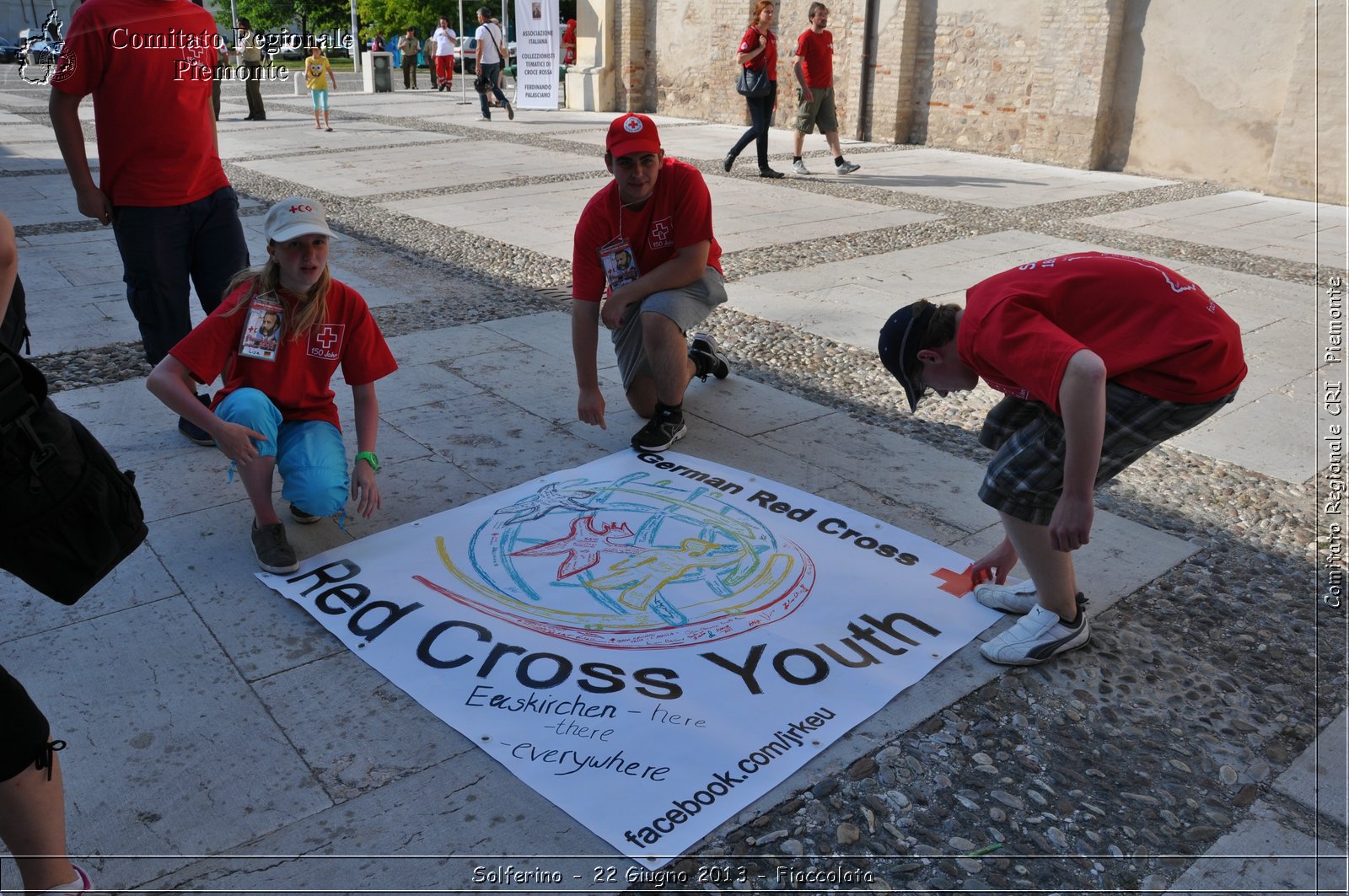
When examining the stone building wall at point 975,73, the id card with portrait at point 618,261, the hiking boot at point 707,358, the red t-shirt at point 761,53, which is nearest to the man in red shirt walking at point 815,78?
the red t-shirt at point 761,53

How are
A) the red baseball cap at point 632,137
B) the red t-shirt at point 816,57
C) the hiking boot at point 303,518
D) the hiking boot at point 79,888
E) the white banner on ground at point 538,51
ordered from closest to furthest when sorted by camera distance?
the hiking boot at point 79,888 < the hiking boot at point 303,518 < the red baseball cap at point 632,137 < the red t-shirt at point 816,57 < the white banner on ground at point 538,51

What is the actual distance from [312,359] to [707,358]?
6.48ft

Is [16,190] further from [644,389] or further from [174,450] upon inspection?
[644,389]

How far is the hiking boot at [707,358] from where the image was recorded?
4.57 metres

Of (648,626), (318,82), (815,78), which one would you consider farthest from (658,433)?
(318,82)

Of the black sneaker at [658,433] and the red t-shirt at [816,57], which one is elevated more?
the red t-shirt at [816,57]

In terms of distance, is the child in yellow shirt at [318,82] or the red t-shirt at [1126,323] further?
the child in yellow shirt at [318,82]

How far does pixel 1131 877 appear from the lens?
1.99m

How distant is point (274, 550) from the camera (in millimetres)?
2936

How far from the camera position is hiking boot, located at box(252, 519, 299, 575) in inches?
115

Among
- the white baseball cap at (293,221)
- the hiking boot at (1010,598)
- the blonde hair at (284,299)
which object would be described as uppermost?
the white baseball cap at (293,221)

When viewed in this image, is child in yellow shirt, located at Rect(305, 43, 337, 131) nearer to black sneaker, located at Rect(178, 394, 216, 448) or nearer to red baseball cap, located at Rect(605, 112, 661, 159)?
black sneaker, located at Rect(178, 394, 216, 448)

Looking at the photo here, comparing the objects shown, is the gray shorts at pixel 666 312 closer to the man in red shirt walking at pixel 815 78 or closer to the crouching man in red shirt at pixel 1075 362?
the crouching man in red shirt at pixel 1075 362

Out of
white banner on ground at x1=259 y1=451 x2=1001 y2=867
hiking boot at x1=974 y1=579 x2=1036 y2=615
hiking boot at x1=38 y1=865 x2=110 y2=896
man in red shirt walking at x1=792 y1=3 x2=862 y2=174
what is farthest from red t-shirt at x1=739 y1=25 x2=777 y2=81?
hiking boot at x1=38 y1=865 x2=110 y2=896
